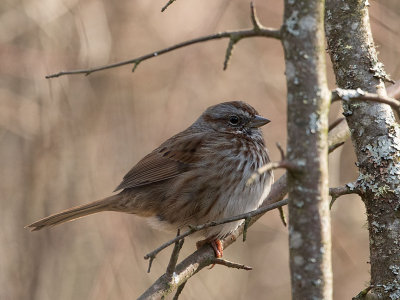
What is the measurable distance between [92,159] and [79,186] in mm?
332

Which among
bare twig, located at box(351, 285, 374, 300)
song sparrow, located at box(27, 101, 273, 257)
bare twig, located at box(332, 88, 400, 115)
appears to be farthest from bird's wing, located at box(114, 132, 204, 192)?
bare twig, located at box(332, 88, 400, 115)

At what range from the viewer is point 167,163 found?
12.7ft

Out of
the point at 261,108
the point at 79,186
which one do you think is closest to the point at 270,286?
the point at 261,108

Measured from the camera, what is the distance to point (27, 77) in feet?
16.9

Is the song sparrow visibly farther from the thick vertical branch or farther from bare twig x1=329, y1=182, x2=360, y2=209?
the thick vertical branch

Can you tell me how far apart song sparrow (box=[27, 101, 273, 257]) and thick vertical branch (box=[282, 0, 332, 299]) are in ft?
6.22

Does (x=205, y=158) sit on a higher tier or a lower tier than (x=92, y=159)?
lower

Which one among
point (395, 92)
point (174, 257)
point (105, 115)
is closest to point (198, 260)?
point (174, 257)

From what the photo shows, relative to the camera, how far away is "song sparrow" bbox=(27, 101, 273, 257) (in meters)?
3.51

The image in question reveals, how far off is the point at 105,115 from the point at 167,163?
1732 millimetres

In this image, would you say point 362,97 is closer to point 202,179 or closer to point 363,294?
point 363,294

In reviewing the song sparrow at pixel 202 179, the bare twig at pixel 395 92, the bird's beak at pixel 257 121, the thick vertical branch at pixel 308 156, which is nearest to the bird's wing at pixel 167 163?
the song sparrow at pixel 202 179

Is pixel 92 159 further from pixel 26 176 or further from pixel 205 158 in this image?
pixel 205 158

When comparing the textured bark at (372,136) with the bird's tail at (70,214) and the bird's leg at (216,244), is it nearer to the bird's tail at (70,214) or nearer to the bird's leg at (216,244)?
the bird's leg at (216,244)
